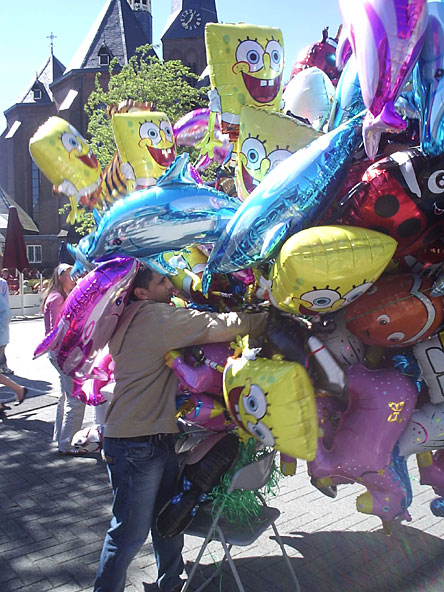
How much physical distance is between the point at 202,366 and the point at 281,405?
0.50 meters

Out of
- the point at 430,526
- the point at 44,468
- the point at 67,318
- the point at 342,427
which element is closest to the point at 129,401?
the point at 67,318

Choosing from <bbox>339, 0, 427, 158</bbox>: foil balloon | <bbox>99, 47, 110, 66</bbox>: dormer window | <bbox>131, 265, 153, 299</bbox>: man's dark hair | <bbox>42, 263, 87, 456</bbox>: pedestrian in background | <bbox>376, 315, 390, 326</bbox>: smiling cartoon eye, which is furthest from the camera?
<bbox>99, 47, 110, 66</bbox>: dormer window

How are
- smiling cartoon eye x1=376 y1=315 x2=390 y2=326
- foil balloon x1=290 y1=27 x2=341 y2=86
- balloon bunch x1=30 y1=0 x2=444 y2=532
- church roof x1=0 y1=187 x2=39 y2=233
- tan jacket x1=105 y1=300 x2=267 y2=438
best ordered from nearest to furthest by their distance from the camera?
balloon bunch x1=30 y1=0 x2=444 y2=532 → smiling cartoon eye x1=376 y1=315 x2=390 y2=326 → tan jacket x1=105 y1=300 x2=267 y2=438 → foil balloon x1=290 y1=27 x2=341 y2=86 → church roof x1=0 y1=187 x2=39 y2=233

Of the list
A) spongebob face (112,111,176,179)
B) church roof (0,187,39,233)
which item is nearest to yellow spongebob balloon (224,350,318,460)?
spongebob face (112,111,176,179)

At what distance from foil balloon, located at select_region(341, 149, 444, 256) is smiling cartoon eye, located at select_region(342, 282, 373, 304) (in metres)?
0.20

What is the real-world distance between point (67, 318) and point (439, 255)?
1.59m

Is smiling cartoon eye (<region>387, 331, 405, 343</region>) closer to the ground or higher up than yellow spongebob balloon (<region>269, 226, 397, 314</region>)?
closer to the ground

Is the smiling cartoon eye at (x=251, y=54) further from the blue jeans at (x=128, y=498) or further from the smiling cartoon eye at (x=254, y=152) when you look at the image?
the blue jeans at (x=128, y=498)

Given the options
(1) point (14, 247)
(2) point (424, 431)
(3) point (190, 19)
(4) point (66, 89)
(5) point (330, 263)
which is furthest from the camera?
(3) point (190, 19)

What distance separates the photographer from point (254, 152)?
96.7 inches

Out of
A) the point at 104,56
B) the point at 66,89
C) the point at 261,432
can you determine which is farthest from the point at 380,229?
the point at 66,89

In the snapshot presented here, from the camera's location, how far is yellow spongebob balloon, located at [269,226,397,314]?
192cm

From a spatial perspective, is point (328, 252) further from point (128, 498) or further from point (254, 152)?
point (128, 498)

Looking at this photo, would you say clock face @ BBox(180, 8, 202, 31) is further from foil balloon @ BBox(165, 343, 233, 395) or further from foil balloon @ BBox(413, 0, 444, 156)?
foil balloon @ BBox(413, 0, 444, 156)
